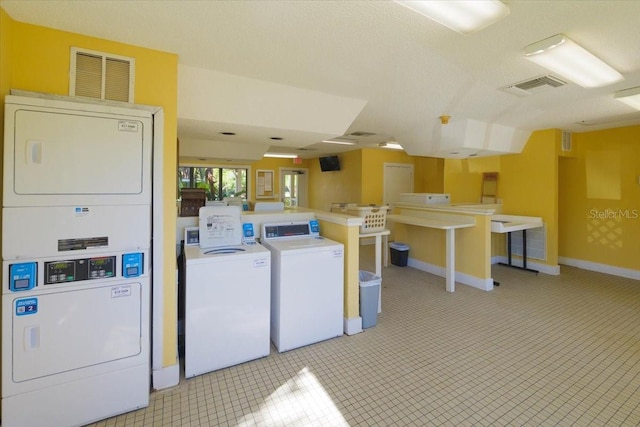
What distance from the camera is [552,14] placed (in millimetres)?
1669

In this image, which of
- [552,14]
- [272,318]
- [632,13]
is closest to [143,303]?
[272,318]

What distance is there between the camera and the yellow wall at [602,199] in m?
4.55

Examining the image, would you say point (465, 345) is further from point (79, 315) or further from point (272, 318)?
point (79, 315)

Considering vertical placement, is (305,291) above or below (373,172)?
below

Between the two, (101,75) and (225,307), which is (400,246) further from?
(101,75)

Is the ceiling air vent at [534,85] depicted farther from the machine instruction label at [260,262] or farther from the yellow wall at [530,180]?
the machine instruction label at [260,262]

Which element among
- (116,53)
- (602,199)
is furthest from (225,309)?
(602,199)

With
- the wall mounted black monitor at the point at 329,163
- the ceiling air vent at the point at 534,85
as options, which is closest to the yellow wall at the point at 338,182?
the wall mounted black monitor at the point at 329,163

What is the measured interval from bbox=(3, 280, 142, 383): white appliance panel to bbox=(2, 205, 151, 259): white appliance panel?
254mm

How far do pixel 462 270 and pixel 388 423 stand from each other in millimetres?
3226

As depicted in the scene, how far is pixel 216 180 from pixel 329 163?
130 inches

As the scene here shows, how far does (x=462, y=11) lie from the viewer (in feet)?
4.86

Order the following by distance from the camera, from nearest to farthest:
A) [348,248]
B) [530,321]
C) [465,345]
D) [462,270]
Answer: [465,345] → [348,248] → [530,321] → [462,270]

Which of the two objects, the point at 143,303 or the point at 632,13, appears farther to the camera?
the point at 143,303
